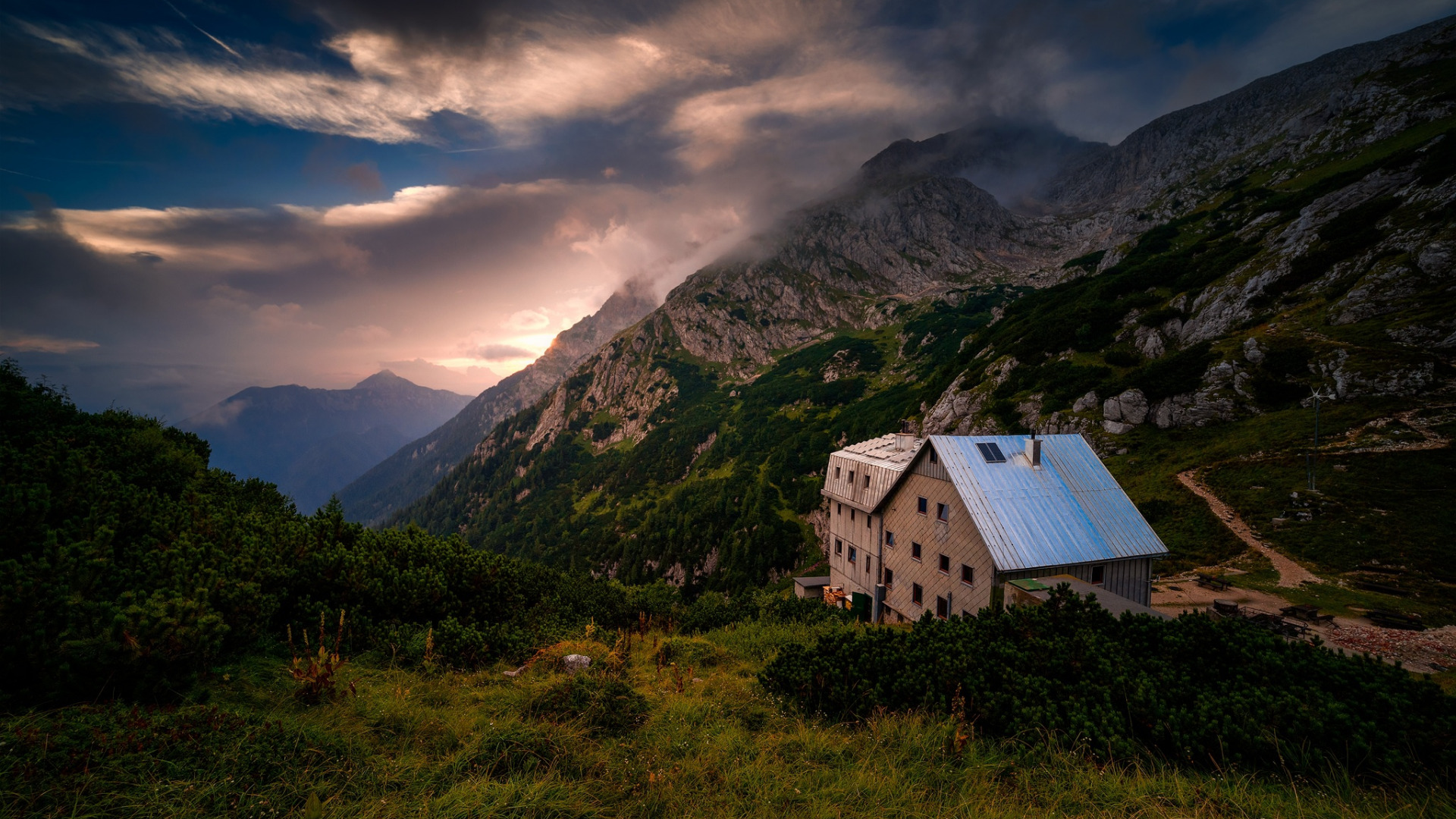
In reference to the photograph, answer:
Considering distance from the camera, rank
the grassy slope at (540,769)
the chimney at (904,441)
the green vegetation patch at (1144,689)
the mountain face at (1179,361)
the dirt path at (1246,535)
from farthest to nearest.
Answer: the mountain face at (1179,361) → the chimney at (904,441) → the dirt path at (1246,535) → the green vegetation patch at (1144,689) → the grassy slope at (540,769)

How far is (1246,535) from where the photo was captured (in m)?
33.2

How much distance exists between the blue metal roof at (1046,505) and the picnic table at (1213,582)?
904 cm

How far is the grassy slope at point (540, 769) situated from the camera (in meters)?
5.34

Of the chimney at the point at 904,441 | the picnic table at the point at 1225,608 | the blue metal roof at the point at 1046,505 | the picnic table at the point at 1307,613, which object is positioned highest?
the chimney at the point at 904,441

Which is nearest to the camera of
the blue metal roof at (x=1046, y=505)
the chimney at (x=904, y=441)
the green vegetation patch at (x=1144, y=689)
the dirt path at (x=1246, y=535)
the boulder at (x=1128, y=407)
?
the green vegetation patch at (x=1144, y=689)

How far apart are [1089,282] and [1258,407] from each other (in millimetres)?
70370

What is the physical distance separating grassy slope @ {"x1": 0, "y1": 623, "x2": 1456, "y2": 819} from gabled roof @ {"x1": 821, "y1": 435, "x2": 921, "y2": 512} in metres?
24.5

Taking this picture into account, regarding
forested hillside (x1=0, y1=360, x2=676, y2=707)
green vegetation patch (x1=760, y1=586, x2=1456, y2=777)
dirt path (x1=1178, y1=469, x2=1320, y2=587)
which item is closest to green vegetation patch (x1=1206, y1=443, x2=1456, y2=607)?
dirt path (x1=1178, y1=469, x2=1320, y2=587)

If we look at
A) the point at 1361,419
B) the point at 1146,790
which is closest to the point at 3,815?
the point at 1146,790

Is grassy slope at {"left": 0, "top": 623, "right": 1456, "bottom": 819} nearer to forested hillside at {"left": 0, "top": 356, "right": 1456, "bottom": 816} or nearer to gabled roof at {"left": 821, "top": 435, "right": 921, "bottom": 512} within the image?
forested hillside at {"left": 0, "top": 356, "right": 1456, "bottom": 816}

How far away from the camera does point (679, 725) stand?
887 centimetres

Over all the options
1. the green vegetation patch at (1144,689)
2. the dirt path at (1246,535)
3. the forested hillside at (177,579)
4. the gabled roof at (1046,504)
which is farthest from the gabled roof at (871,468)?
the dirt path at (1246,535)

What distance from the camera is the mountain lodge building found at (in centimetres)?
2316

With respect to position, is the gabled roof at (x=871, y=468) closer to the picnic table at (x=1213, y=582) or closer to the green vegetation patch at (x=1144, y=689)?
the picnic table at (x=1213, y=582)
